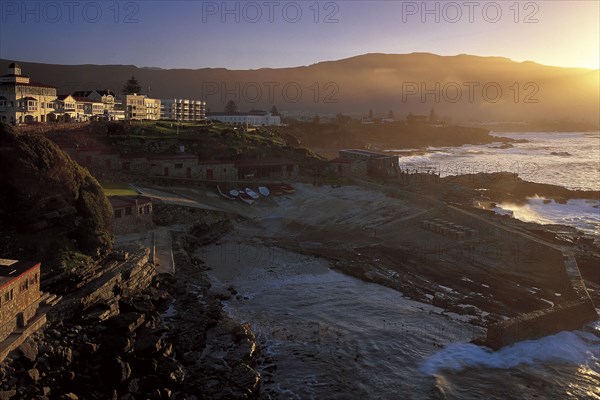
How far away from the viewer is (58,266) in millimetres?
17609

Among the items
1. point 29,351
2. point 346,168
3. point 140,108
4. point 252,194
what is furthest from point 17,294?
point 140,108

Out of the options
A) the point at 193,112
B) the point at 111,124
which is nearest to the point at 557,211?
the point at 111,124

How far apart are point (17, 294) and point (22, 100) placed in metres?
33.9

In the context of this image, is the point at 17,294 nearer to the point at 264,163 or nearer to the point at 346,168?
the point at 264,163

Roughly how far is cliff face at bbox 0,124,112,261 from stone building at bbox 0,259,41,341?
2.91 meters

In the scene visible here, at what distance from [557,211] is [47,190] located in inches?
1358

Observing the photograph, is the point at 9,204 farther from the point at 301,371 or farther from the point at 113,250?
the point at 301,371

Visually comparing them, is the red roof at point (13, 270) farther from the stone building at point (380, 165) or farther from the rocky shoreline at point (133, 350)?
the stone building at point (380, 165)

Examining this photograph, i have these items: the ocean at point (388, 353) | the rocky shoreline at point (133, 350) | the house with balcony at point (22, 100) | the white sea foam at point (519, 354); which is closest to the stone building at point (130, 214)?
the rocky shoreline at point (133, 350)

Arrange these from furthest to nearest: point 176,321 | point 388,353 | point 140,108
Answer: point 140,108 → point 176,321 → point 388,353

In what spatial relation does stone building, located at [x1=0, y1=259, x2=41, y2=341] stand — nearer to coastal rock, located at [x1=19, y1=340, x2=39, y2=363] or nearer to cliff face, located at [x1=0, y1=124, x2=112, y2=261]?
coastal rock, located at [x1=19, y1=340, x2=39, y2=363]

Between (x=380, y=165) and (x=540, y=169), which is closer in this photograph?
(x=380, y=165)

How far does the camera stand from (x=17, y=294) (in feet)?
45.9

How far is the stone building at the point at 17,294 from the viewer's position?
13336 millimetres
